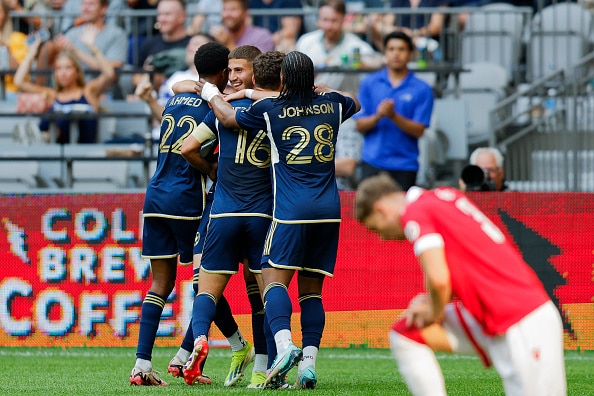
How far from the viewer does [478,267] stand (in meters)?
5.06

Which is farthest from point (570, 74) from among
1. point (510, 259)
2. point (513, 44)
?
point (510, 259)

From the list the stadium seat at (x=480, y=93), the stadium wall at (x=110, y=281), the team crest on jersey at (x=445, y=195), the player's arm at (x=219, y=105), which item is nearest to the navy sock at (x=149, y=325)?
the player's arm at (x=219, y=105)

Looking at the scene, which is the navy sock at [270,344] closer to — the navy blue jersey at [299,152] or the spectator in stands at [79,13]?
the navy blue jersey at [299,152]

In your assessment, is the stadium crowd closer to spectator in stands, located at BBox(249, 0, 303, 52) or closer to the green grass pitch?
spectator in stands, located at BBox(249, 0, 303, 52)

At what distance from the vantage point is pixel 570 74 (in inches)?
594

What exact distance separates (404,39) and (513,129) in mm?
3610

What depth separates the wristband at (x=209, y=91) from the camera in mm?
7825

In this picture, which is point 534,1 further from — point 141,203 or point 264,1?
point 141,203

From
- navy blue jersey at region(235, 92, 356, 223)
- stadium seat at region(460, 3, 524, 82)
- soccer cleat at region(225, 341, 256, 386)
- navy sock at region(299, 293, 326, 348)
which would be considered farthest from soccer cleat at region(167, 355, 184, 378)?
stadium seat at region(460, 3, 524, 82)

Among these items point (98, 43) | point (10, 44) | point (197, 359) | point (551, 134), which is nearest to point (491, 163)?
point (551, 134)

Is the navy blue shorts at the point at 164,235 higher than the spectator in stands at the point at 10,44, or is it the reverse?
the spectator in stands at the point at 10,44

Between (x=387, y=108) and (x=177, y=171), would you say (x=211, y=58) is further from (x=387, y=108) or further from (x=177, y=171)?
(x=387, y=108)

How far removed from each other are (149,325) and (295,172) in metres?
1.61

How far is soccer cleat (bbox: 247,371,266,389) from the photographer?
25.3ft
